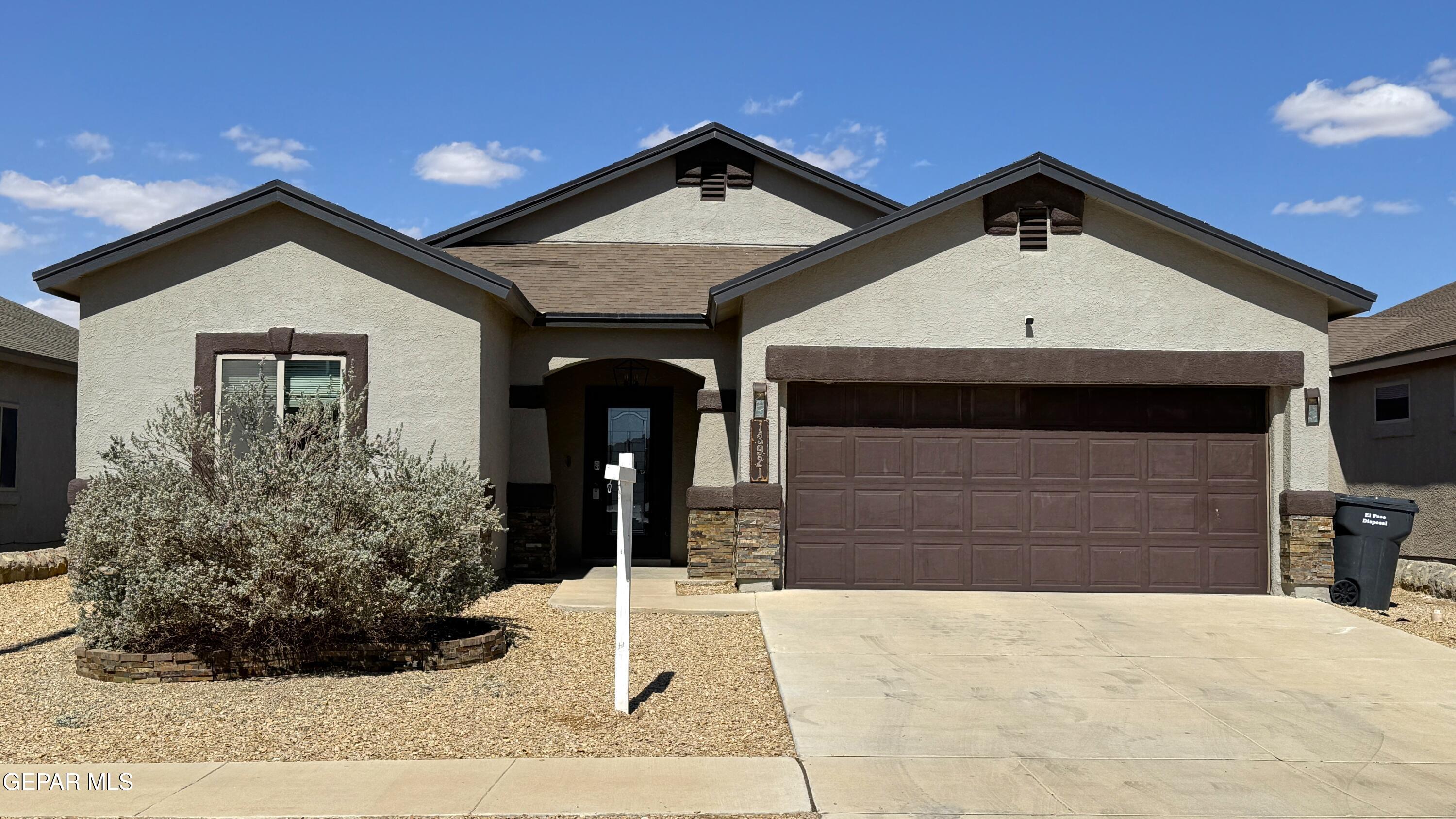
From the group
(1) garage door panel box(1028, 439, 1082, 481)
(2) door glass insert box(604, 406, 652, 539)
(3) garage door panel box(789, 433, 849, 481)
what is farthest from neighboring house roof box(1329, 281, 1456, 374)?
(2) door glass insert box(604, 406, 652, 539)

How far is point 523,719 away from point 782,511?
5.35 m

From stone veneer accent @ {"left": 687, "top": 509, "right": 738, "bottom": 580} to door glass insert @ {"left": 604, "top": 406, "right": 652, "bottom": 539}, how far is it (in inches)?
91.9

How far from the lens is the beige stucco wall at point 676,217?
1605 centimetres

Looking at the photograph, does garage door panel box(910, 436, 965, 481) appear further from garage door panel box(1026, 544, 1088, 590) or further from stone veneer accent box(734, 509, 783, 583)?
stone veneer accent box(734, 509, 783, 583)

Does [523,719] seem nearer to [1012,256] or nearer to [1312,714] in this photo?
[1312,714]

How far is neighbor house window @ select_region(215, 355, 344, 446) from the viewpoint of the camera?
37.9 feet

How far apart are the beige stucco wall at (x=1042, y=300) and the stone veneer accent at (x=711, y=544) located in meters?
1.03

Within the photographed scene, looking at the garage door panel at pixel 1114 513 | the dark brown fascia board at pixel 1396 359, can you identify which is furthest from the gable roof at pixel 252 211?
the dark brown fascia board at pixel 1396 359

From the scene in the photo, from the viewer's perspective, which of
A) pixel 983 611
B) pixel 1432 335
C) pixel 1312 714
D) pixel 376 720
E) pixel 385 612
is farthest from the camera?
pixel 1432 335

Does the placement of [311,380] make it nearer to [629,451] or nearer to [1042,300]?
[629,451]

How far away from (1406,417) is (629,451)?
10930 mm

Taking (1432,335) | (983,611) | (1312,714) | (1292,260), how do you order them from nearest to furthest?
1. (1312,714)
2. (983,611)
3. (1292,260)
4. (1432,335)

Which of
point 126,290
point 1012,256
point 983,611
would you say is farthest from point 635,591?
point 126,290

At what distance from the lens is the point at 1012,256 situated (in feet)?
38.7
